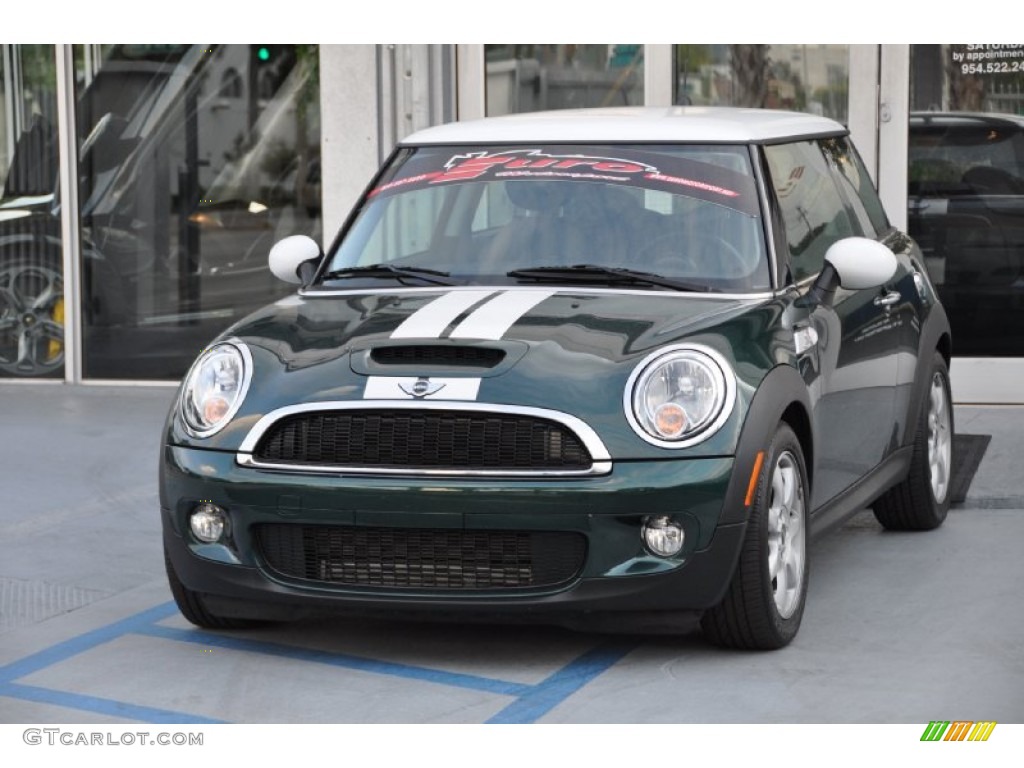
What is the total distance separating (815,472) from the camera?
592 centimetres

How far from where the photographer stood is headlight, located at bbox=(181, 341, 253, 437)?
5.50m

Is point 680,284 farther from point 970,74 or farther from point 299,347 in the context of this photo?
point 970,74

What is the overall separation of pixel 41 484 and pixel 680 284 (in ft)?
12.0

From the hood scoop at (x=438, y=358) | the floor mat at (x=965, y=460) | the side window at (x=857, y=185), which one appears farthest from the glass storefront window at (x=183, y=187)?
the hood scoop at (x=438, y=358)

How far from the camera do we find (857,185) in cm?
729

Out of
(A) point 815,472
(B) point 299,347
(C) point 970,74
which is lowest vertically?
(A) point 815,472

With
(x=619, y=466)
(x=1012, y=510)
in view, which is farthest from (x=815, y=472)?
(x=1012, y=510)

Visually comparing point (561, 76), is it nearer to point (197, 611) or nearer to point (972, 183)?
point (972, 183)

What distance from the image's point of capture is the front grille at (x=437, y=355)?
5.35 metres

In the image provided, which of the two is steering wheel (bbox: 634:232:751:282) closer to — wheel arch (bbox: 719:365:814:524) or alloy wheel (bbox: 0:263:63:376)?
wheel arch (bbox: 719:365:814:524)

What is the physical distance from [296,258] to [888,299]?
80.9 inches

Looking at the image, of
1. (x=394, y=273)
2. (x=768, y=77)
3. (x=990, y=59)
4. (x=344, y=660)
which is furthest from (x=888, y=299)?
(x=768, y=77)

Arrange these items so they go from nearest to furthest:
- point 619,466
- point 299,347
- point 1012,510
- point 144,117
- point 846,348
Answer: point 619,466 → point 299,347 → point 846,348 → point 1012,510 → point 144,117
